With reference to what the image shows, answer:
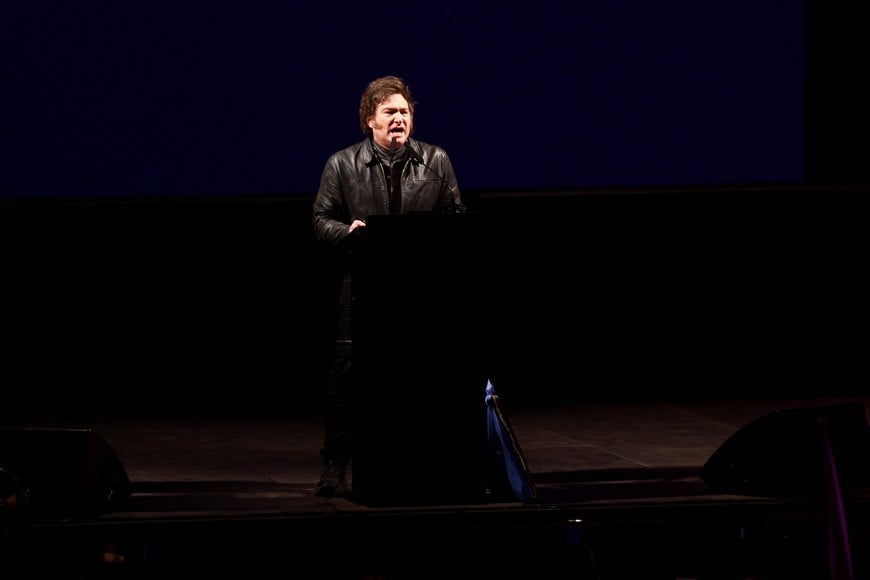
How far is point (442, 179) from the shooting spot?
5.54 metres

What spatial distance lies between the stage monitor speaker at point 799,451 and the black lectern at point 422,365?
3.02 feet

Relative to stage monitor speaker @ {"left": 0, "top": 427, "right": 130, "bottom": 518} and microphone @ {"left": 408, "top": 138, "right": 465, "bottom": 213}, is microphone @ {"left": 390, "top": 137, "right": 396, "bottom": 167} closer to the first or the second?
microphone @ {"left": 408, "top": 138, "right": 465, "bottom": 213}

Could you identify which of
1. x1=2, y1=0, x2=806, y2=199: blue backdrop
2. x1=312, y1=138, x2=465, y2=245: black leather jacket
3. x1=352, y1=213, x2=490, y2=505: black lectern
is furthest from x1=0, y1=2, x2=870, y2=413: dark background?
x1=352, y1=213, x2=490, y2=505: black lectern

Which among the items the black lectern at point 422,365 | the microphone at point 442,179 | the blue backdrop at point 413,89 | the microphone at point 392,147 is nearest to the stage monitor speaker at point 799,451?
the black lectern at point 422,365

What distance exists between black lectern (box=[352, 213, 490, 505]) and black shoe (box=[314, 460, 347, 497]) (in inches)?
9.6

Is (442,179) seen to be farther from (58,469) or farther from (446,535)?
(58,469)

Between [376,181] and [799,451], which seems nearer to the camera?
[799,451]

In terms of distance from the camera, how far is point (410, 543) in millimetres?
5152

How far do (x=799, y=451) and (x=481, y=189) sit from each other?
273 centimetres

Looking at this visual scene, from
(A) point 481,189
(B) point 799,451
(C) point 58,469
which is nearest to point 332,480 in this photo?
(C) point 58,469

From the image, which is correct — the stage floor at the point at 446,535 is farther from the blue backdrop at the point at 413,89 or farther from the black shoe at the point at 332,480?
the blue backdrop at the point at 413,89

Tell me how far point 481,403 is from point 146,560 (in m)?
1.20

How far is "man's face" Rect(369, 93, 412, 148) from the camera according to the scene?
5383mm

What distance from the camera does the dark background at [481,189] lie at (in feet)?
24.6
